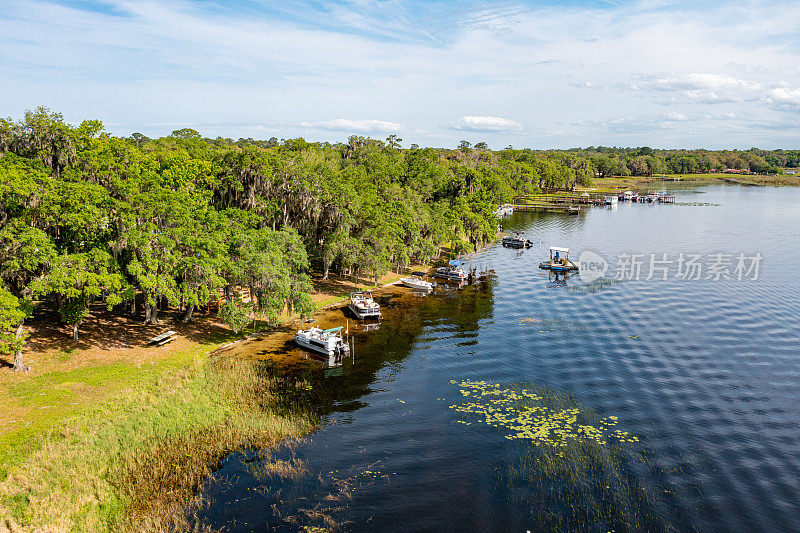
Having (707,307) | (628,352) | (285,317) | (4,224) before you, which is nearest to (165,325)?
(285,317)

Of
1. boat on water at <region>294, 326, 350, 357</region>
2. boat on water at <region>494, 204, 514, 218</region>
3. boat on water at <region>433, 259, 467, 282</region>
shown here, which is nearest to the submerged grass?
boat on water at <region>294, 326, 350, 357</region>

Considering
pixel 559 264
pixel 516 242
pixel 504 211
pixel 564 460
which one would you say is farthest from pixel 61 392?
pixel 504 211

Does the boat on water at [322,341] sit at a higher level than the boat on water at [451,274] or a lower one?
lower

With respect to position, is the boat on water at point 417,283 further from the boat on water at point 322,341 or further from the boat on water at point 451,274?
the boat on water at point 322,341

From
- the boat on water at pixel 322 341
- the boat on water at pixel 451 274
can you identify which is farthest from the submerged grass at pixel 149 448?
the boat on water at pixel 451 274

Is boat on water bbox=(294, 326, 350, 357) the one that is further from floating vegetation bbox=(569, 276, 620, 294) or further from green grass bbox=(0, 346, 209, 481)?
floating vegetation bbox=(569, 276, 620, 294)

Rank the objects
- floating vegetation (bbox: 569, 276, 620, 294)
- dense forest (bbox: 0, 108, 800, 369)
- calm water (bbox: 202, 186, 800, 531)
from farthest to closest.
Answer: floating vegetation (bbox: 569, 276, 620, 294)
dense forest (bbox: 0, 108, 800, 369)
calm water (bbox: 202, 186, 800, 531)
